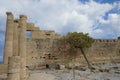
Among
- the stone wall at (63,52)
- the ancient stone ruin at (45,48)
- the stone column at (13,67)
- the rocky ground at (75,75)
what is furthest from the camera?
the stone wall at (63,52)

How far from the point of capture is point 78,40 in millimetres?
36219

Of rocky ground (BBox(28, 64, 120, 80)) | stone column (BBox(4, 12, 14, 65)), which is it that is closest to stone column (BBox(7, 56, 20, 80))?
rocky ground (BBox(28, 64, 120, 80))

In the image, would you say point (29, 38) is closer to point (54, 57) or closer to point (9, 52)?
point (54, 57)

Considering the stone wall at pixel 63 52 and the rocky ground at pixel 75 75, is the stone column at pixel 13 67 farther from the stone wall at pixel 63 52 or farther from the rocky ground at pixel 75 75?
the stone wall at pixel 63 52

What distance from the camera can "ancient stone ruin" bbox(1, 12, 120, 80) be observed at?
26.7 m

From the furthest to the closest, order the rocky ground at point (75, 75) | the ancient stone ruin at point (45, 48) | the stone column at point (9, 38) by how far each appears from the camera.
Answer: the ancient stone ruin at point (45, 48) → the stone column at point (9, 38) → the rocky ground at point (75, 75)

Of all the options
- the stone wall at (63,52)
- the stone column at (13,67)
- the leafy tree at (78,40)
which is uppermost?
the leafy tree at (78,40)

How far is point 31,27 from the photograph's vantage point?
1404 inches

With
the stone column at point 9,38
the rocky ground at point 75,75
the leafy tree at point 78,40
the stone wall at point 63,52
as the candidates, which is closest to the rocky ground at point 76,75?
the rocky ground at point 75,75

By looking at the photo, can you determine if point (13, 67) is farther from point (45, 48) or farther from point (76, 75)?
point (45, 48)

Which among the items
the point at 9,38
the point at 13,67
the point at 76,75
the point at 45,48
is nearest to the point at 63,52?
the point at 45,48

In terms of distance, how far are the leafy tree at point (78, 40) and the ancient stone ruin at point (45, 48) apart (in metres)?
1.24

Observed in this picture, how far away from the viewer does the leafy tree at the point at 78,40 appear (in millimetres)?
36250

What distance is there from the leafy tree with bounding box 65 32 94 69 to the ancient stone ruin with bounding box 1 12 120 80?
1242mm
